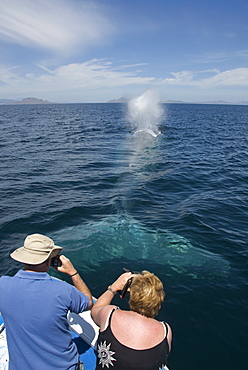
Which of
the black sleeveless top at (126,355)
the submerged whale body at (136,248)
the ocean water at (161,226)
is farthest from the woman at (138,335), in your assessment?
the submerged whale body at (136,248)

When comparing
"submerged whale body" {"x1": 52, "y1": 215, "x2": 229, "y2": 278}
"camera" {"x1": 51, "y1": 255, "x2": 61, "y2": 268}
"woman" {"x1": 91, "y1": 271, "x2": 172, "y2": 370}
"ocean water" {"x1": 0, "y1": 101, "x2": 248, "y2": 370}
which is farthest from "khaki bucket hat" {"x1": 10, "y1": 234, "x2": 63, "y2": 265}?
"submerged whale body" {"x1": 52, "y1": 215, "x2": 229, "y2": 278}

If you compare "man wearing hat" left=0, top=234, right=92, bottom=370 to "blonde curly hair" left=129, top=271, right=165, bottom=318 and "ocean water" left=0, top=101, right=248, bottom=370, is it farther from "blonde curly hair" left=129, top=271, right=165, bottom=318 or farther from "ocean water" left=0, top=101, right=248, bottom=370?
"ocean water" left=0, top=101, right=248, bottom=370

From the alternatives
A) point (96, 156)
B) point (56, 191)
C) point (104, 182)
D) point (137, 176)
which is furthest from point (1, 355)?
point (96, 156)

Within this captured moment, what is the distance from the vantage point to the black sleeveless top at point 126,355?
2.99m

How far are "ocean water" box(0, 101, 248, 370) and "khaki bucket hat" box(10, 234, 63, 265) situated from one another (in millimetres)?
4557

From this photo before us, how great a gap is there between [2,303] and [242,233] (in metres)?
11.1

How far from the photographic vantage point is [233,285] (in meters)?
8.41

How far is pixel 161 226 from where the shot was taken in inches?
476

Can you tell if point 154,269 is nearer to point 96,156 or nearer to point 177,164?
point 177,164

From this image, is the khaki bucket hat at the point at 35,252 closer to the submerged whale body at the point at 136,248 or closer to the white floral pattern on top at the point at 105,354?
the white floral pattern on top at the point at 105,354

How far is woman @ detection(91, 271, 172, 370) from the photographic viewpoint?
3.00 meters

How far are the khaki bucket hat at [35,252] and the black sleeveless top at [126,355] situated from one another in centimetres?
120

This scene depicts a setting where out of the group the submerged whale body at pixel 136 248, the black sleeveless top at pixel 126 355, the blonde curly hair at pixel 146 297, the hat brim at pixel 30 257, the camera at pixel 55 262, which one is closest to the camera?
the black sleeveless top at pixel 126 355

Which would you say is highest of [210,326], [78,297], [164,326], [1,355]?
[78,297]
